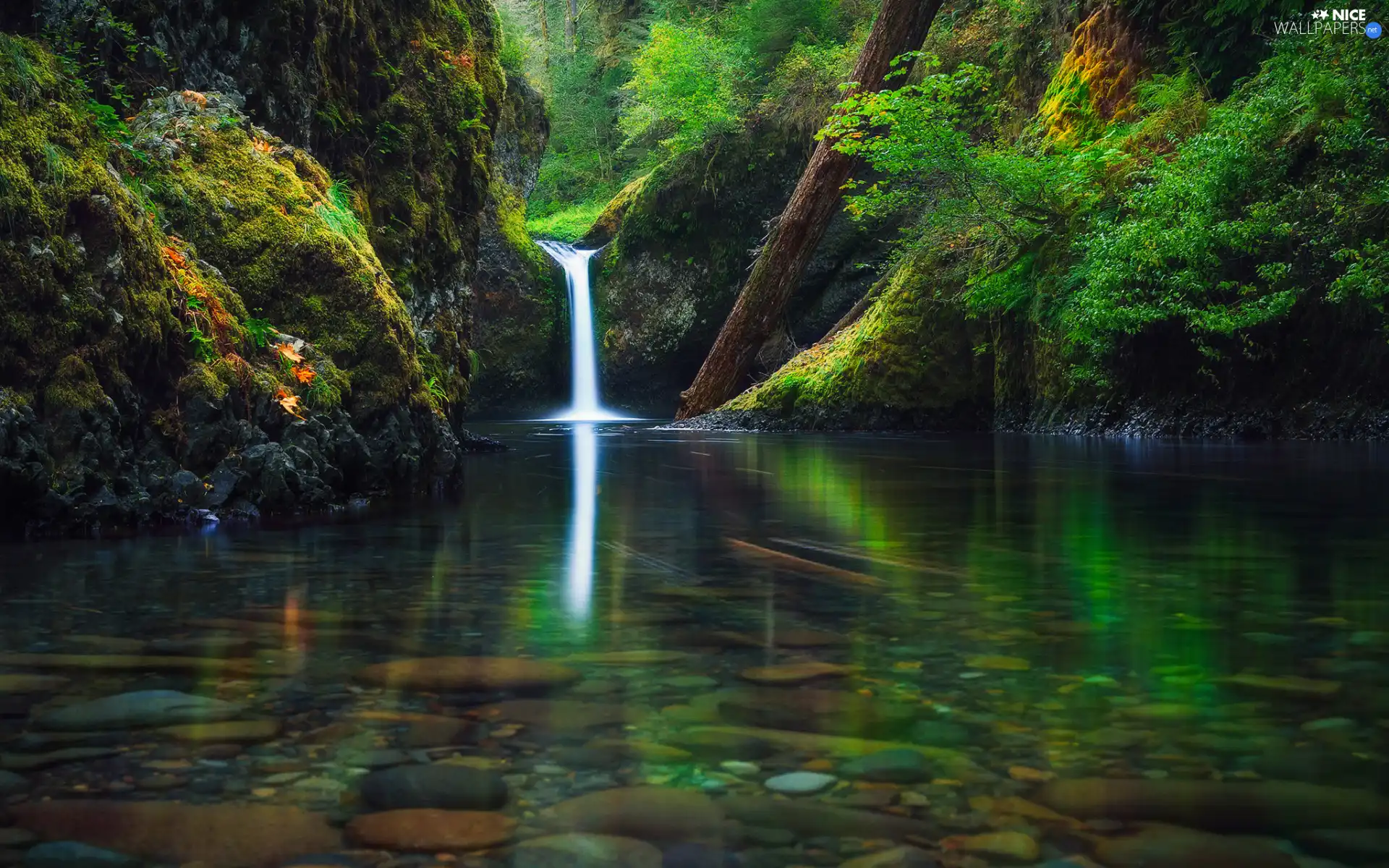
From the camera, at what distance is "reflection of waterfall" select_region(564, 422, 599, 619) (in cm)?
291

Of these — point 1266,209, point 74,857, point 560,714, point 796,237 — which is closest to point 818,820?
point 560,714

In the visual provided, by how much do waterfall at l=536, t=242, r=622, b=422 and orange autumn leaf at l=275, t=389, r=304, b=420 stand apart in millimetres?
20617

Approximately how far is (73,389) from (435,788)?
358cm

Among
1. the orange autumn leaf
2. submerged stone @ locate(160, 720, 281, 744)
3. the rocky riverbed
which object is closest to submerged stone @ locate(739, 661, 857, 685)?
the rocky riverbed

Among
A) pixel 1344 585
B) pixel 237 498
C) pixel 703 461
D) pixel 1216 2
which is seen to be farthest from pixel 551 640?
pixel 1216 2

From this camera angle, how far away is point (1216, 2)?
1264 centimetres

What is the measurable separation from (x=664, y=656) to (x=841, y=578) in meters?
1.09

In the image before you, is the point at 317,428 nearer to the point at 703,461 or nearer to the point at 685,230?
the point at 703,461

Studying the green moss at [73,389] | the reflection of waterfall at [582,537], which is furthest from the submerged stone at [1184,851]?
the green moss at [73,389]

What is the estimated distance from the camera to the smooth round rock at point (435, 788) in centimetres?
140

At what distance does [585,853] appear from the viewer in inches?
49.7

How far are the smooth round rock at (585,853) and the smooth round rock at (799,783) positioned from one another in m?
0.24

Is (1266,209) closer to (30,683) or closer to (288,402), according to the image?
(288,402)

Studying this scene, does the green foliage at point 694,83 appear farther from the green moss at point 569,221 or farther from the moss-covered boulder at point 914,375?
the moss-covered boulder at point 914,375
